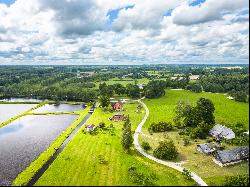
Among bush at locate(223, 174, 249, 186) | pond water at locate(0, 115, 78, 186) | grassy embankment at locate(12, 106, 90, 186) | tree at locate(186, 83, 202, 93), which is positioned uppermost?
tree at locate(186, 83, 202, 93)

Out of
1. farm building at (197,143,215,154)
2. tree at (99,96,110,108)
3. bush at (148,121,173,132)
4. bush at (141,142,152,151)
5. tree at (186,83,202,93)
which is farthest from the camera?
tree at (186,83,202,93)

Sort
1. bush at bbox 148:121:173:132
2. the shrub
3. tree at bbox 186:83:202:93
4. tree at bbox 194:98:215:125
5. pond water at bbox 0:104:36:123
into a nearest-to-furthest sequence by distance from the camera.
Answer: the shrub, bush at bbox 148:121:173:132, tree at bbox 194:98:215:125, pond water at bbox 0:104:36:123, tree at bbox 186:83:202:93

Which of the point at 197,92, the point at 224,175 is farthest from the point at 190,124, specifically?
the point at 197,92

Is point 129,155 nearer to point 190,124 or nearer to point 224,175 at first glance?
point 224,175

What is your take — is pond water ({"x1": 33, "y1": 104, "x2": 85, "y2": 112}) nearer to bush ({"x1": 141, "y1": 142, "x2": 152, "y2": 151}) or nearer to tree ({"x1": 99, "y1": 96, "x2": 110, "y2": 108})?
tree ({"x1": 99, "y1": 96, "x2": 110, "y2": 108})

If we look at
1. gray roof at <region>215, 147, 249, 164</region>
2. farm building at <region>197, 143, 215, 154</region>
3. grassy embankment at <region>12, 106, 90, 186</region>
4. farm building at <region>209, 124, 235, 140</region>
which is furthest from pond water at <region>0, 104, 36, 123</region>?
gray roof at <region>215, 147, 249, 164</region>

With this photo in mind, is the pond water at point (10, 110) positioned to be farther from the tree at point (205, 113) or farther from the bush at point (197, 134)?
the tree at point (205, 113)
